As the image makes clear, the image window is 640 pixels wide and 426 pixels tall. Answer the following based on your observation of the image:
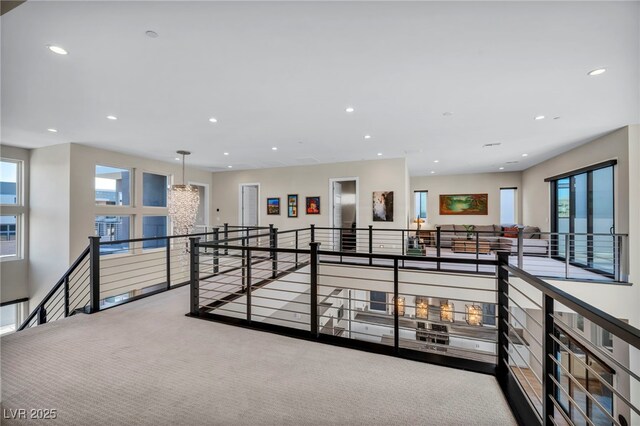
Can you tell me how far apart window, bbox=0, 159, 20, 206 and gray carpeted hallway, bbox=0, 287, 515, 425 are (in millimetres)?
5104

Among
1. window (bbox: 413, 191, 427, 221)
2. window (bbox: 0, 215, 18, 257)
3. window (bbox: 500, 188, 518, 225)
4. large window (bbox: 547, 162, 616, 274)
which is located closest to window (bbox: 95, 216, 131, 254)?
window (bbox: 0, 215, 18, 257)

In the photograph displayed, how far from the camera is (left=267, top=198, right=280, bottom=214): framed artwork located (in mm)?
9148

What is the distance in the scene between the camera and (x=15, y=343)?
2803mm

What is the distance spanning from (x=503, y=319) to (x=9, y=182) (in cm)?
942

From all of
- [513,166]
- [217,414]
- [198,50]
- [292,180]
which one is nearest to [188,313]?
[217,414]

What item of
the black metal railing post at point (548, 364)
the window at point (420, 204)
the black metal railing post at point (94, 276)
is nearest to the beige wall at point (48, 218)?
the black metal railing post at point (94, 276)

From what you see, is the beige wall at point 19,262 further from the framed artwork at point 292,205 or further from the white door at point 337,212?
the white door at point 337,212

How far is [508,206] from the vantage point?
10.6 m

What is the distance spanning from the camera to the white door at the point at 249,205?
9.74 metres

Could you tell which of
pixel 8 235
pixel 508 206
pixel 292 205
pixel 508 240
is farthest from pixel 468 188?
pixel 8 235

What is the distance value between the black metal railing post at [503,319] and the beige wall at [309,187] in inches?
214

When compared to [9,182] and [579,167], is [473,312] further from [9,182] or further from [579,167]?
[9,182]

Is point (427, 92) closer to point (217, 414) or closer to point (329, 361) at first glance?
point (329, 361)

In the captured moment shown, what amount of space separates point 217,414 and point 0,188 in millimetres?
7774
